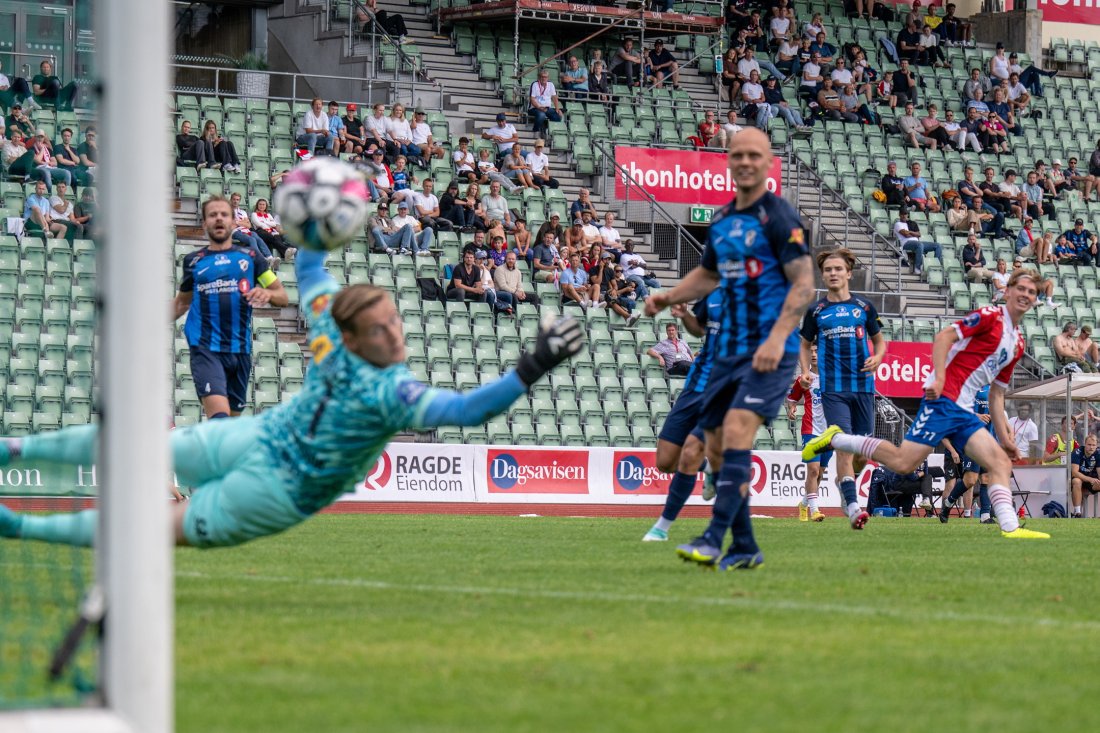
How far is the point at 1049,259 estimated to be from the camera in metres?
33.5

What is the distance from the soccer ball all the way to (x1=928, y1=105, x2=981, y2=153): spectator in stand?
30095 millimetres

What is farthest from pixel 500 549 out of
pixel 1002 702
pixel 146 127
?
pixel 146 127

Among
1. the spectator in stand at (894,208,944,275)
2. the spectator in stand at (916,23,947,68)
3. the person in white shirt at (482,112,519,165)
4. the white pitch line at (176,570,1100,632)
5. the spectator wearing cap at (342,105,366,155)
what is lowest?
the white pitch line at (176,570,1100,632)

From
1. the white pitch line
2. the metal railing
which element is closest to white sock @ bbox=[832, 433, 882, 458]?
the white pitch line

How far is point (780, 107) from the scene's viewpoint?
112 feet

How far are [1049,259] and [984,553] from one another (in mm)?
22454

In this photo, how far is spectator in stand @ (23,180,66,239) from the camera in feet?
67.3

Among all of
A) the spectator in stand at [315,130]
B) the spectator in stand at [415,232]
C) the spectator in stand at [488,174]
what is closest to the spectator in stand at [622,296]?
the spectator in stand at [488,174]

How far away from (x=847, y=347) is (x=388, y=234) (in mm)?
10605

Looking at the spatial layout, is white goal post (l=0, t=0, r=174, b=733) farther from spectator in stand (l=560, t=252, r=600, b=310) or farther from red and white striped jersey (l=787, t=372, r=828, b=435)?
spectator in stand (l=560, t=252, r=600, b=310)

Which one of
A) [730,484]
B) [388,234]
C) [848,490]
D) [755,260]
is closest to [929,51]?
[388,234]

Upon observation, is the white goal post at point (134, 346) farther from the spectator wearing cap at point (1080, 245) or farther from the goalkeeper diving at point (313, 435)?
the spectator wearing cap at point (1080, 245)

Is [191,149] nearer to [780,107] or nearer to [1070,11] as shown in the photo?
[780,107]

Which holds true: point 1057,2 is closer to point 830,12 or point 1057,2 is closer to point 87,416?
point 830,12
